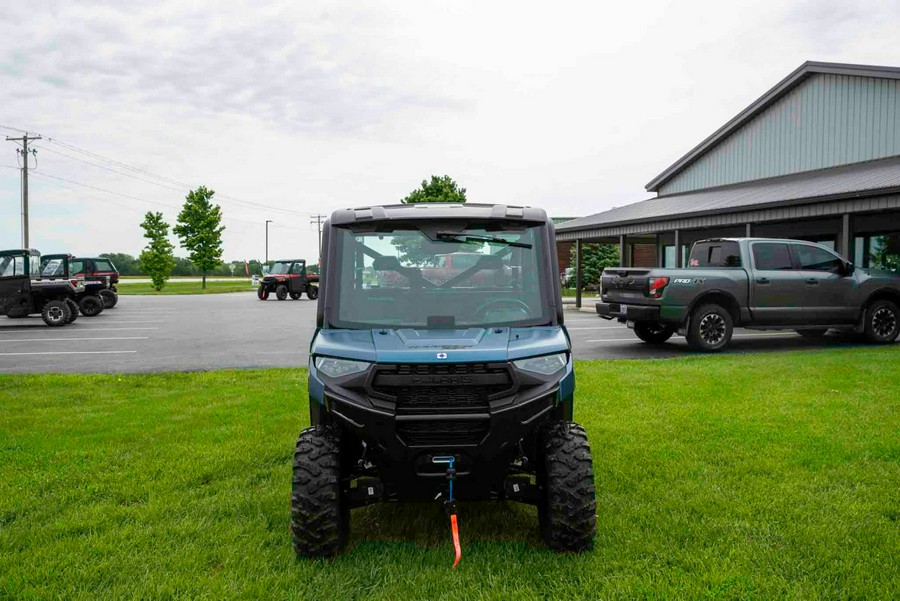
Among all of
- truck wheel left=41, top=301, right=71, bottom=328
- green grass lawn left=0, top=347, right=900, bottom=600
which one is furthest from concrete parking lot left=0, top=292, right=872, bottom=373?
green grass lawn left=0, top=347, right=900, bottom=600

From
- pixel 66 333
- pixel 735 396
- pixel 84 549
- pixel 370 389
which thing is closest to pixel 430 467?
pixel 370 389

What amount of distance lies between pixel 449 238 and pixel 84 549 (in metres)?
2.58

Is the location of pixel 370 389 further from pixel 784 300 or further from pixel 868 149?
pixel 868 149

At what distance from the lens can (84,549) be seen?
12.2 ft

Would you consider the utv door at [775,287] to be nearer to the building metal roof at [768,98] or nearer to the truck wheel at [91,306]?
the building metal roof at [768,98]

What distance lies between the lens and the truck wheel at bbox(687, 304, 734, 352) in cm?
1190

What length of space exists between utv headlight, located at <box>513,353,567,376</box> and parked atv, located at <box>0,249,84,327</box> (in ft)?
60.9

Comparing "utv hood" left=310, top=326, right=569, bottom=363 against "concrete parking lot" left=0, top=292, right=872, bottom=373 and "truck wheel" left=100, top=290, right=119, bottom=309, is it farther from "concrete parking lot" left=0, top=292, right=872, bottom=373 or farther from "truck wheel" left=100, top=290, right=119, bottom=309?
"truck wheel" left=100, top=290, right=119, bottom=309

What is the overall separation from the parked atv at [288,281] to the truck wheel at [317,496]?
30994 mm

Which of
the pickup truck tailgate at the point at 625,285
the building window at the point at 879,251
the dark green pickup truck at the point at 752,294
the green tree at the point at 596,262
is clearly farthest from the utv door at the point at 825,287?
the green tree at the point at 596,262

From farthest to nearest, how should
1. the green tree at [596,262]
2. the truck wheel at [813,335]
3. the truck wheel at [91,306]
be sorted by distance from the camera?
the green tree at [596,262] → the truck wheel at [91,306] → the truck wheel at [813,335]

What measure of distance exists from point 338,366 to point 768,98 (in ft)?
84.6

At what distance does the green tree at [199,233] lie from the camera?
181ft

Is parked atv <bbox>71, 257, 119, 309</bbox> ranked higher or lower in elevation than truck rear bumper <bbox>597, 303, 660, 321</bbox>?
higher
